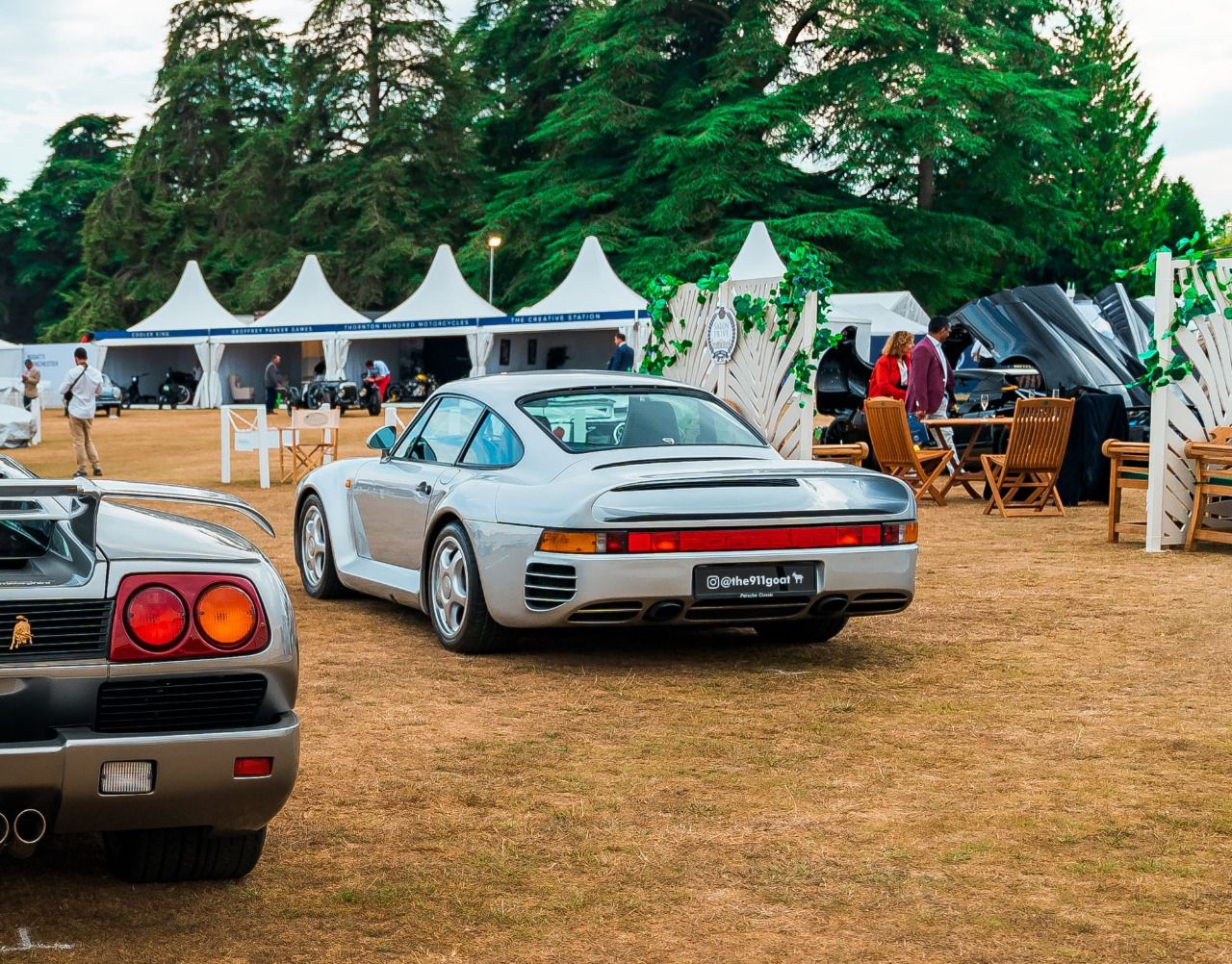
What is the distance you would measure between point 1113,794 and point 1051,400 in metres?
10.4

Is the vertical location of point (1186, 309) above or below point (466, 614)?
above

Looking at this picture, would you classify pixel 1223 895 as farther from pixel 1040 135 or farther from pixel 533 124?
pixel 533 124

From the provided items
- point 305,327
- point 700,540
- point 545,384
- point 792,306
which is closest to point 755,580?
point 700,540

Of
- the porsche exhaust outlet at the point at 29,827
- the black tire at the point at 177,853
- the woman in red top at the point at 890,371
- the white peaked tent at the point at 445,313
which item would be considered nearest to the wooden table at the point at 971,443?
the woman in red top at the point at 890,371

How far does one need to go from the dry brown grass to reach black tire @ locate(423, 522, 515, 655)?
0.12 meters

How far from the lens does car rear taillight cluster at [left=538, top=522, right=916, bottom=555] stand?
711 cm

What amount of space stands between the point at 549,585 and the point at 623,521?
443 millimetres

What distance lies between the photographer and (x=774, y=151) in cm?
5375

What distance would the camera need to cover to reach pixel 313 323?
4988cm

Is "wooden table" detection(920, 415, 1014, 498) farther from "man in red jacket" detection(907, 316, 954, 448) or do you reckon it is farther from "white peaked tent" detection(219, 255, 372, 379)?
Answer: "white peaked tent" detection(219, 255, 372, 379)

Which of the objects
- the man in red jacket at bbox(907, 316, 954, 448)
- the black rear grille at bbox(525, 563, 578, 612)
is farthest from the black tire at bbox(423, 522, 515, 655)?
the man in red jacket at bbox(907, 316, 954, 448)

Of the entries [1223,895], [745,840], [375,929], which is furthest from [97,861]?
[1223,895]

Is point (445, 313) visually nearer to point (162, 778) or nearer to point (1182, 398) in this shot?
→ point (1182, 398)

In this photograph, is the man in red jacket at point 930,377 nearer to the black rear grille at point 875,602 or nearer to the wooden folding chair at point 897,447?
the wooden folding chair at point 897,447
